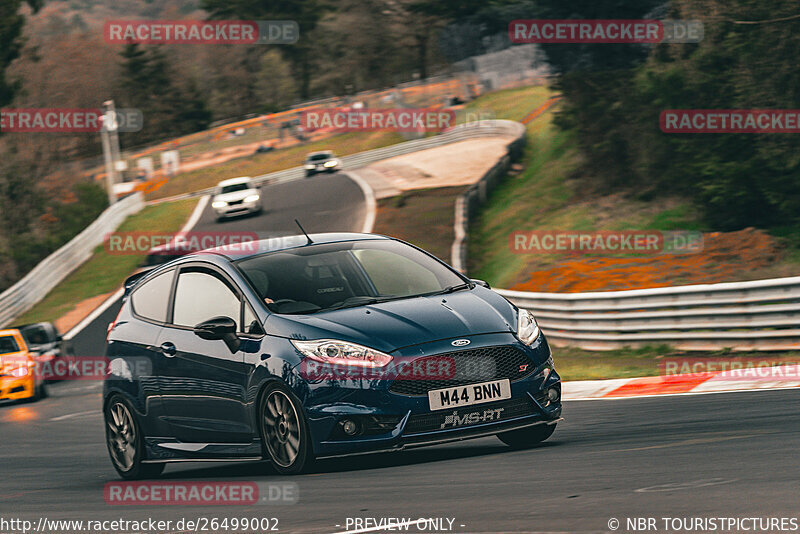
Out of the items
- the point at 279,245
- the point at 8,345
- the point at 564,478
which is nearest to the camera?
the point at 564,478

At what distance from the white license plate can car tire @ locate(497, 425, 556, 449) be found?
0.75 meters

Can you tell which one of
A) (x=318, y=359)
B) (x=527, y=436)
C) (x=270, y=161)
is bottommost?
(x=270, y=161)

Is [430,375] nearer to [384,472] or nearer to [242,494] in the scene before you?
[384,472]

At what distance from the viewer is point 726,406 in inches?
369

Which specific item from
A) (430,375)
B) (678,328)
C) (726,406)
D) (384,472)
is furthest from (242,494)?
(678,328)

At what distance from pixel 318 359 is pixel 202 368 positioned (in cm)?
131

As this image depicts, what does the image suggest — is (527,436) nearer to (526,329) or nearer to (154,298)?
(526,329)

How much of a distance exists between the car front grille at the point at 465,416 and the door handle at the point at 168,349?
2.20 meters

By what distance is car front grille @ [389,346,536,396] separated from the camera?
731cm

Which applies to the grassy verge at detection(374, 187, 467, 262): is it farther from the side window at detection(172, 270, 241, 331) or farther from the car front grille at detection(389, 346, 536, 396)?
the car front grille at detection(389, 346, 536, 396)

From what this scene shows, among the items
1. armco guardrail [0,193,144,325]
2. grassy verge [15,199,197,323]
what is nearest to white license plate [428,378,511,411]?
grassy verge [15,199,197,323]

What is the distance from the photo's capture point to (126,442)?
9375 mm

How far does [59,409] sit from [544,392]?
1259 cm

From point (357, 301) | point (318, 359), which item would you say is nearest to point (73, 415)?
point (357, 301)
